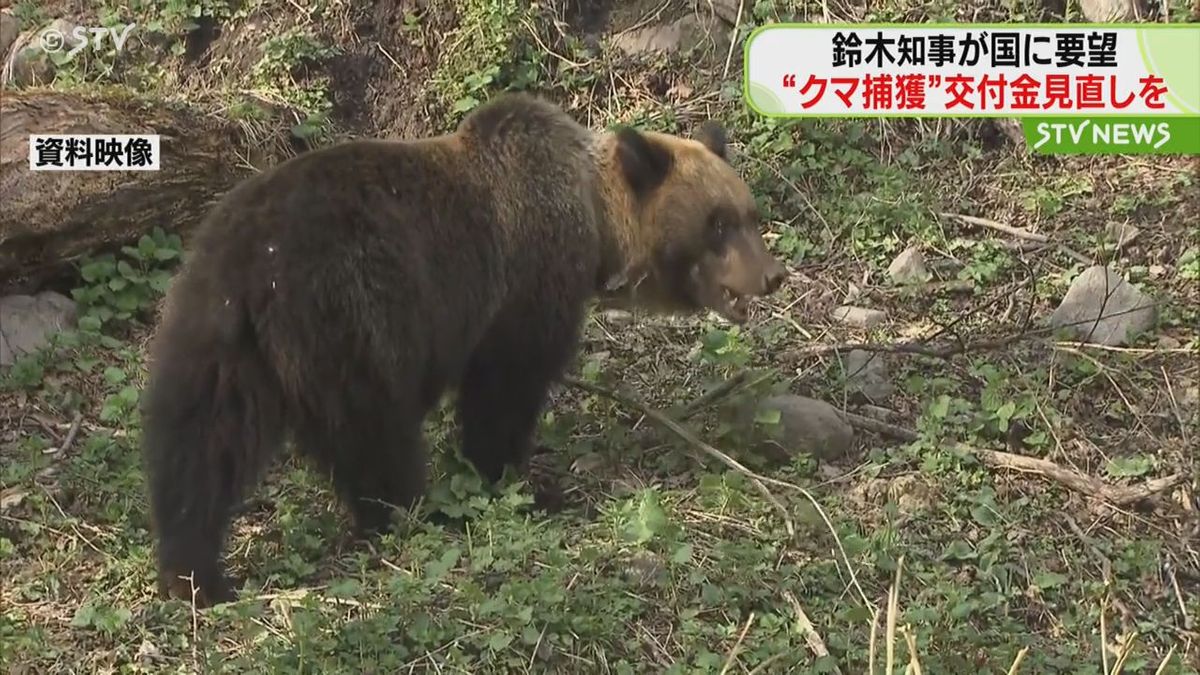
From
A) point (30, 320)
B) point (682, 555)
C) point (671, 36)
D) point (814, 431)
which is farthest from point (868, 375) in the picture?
point (30, 320)

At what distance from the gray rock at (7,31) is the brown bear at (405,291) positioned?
221 centimetres

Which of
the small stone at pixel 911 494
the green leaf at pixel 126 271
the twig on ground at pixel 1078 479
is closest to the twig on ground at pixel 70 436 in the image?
the green leaf at pixel 126 271

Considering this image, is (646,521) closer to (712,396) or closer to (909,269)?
(712,396)

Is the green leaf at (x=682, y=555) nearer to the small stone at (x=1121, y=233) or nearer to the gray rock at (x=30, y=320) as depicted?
the gray rock at (x=30, y=320)

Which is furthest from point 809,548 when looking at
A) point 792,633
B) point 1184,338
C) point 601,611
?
point 1184,338

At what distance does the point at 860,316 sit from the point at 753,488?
4.60 feet

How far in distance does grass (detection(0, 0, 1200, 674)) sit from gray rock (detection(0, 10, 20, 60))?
67 centimetres

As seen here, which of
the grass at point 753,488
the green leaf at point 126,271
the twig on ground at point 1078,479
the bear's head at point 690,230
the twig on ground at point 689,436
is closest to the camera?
the grass at point 753,488

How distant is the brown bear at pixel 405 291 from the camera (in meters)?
3.86

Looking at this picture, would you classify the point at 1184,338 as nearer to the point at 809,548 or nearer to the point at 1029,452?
the point at 1029,452

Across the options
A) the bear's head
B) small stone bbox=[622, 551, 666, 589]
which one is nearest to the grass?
small stone bbox=[622, 551, 666, 589]

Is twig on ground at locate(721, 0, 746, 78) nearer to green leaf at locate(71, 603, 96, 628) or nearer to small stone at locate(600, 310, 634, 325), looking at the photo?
small stone at locate(600, 310, 634, 325)

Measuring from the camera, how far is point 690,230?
16.1 feet

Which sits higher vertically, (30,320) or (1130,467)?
(30,320)
